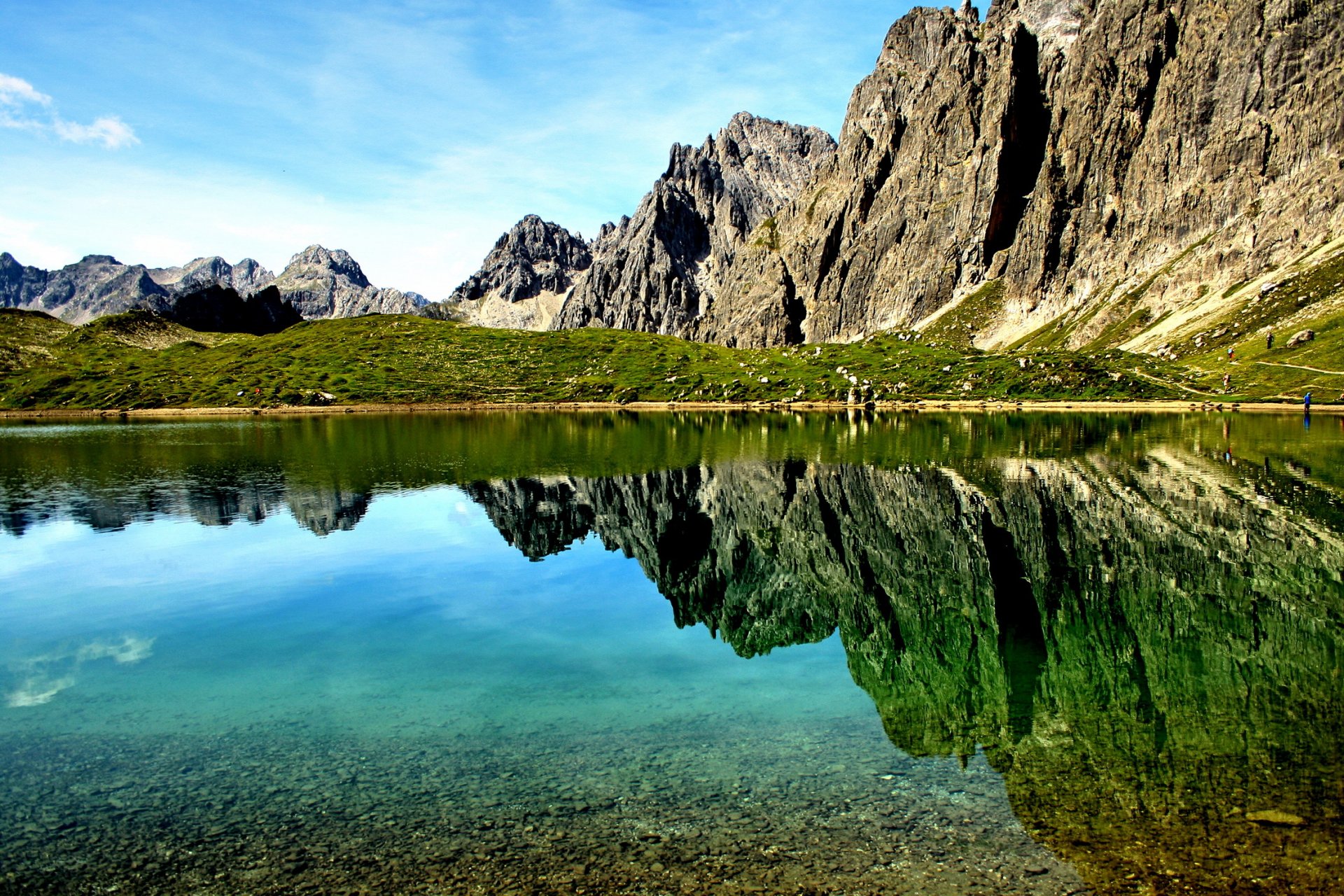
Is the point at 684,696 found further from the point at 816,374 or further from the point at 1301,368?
the point at 1301,368

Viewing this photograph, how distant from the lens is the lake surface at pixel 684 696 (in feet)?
39.4

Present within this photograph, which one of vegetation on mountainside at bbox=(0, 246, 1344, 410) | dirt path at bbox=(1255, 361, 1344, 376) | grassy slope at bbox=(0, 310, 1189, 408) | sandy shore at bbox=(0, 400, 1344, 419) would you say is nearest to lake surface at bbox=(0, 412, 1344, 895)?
sandy shore at bbox=(0, 400, 1344, 419)

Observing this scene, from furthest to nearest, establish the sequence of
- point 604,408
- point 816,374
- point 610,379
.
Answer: point 610,379 → point 816,374 → point 604,408

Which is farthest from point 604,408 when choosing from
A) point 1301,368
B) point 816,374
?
point 1301,368

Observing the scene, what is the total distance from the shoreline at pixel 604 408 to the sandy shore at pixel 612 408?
0.12 meters

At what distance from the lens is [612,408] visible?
161375 mm

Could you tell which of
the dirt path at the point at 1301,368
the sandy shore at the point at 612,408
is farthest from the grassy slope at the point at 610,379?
the dirt path at the point at 1301,368

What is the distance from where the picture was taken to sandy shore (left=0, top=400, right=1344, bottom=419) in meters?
132

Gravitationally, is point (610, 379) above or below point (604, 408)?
above

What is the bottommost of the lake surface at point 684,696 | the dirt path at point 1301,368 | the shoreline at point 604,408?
the lake surface at point 684,696

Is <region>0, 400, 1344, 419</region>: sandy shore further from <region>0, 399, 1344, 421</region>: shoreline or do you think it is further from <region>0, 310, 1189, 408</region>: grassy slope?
<region>0, 310, 1189, 408</region>: grassy slope

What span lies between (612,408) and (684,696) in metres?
144

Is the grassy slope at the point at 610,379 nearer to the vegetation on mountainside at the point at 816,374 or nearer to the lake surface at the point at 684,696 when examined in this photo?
the vegetation on mountainside at the point at 816,374

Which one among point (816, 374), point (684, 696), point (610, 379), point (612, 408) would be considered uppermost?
point (610, 379)
